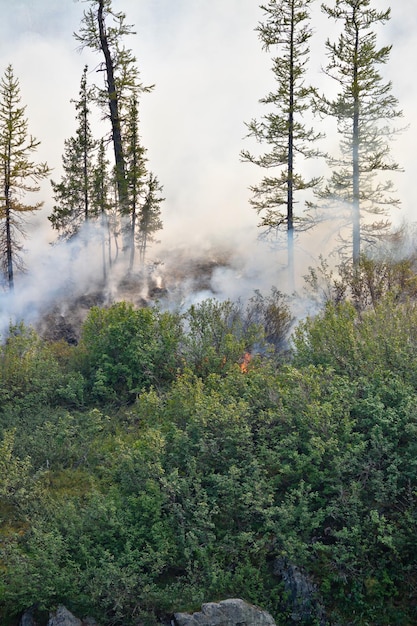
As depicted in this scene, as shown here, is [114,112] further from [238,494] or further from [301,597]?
[301,597]

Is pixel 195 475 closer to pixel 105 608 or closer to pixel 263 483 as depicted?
pixel 263 483

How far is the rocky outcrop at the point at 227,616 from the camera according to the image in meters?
9.44

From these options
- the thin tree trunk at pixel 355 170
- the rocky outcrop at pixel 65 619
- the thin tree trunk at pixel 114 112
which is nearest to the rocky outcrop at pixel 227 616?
the rocky outcrop at pixel 65 619

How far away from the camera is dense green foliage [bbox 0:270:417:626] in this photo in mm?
9922

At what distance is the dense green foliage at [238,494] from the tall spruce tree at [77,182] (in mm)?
17182

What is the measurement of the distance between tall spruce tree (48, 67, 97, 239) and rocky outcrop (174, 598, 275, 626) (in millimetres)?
23532

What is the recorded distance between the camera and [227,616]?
948 centimetres

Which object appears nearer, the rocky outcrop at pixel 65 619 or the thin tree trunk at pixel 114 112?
the rocky outcrop at pixel 65 619

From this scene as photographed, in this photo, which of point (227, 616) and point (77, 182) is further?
point (77, 182)

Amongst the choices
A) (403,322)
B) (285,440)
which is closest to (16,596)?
(285,440)

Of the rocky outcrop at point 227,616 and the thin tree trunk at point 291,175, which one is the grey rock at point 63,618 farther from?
the thin tree trunk at point 291,175

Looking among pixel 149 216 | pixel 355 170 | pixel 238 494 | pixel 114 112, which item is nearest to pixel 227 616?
pixel 238 494

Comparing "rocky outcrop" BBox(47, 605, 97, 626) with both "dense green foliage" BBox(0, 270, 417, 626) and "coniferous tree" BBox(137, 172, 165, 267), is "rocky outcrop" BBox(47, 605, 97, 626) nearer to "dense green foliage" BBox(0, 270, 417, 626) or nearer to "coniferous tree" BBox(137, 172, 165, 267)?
"dense green foliage" BBox(0, 270, 417, 626)

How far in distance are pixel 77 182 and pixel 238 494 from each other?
2248 cm
